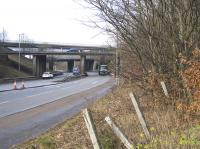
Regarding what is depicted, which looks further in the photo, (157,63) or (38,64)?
(38,64)

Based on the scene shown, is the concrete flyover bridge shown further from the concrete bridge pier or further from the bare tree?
the bare tree

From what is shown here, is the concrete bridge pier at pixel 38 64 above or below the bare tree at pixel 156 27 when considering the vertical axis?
below

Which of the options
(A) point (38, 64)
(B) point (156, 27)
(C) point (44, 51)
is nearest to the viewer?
(B) point (156, 27)

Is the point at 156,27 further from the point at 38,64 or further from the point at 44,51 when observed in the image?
the point at 44,51

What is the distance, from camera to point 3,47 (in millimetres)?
122812

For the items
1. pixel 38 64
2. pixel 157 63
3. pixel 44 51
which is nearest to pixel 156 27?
pixel 157 63

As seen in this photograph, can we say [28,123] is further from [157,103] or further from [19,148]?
[157,103]

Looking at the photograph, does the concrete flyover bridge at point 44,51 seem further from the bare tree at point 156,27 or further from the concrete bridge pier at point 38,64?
the bare tree at point 156,27

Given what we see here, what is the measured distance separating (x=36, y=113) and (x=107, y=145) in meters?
19.6

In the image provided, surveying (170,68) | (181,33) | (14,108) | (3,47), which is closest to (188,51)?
(181,33)

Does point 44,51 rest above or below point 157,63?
below

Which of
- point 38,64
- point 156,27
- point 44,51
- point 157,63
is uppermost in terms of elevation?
point 156,27

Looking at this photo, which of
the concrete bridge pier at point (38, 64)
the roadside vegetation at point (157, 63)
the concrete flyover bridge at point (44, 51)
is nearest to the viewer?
the roadside vegetation at point (157, 63)

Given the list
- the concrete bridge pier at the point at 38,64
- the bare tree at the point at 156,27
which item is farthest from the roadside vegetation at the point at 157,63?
the concrete bridge pier at the point at 38,64
